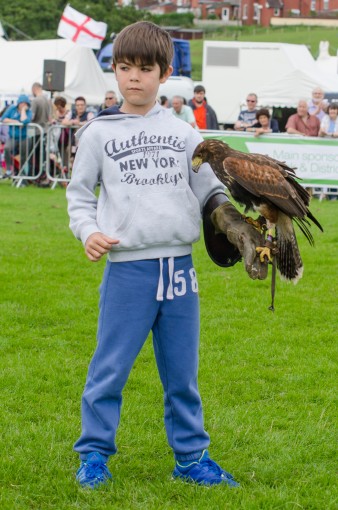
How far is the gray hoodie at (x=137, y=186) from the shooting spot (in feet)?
11.3

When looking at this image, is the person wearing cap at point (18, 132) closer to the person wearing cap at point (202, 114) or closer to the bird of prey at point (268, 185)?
the person wearing cap at point (202, 114)

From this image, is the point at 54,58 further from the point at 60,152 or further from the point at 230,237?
the point at 230,237

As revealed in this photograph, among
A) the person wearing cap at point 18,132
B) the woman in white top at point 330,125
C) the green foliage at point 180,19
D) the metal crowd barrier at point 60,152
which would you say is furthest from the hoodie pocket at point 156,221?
the green foliage at point 180,19

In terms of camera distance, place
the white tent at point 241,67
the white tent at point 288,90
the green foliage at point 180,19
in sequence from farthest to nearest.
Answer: the green foliage at point 180,19 → the white tent at point 241,67 → the white tent at point 288,90

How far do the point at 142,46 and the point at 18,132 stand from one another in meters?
14.2

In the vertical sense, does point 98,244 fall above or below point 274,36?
below

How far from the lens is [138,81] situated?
3.40 meters

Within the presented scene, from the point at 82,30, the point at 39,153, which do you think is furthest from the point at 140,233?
the point at 82,30

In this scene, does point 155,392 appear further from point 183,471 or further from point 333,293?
point 333,293

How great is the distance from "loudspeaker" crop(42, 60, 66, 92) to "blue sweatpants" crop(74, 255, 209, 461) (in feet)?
52.6

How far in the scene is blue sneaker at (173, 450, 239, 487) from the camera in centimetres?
367

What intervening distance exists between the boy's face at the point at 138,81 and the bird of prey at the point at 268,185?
292mm

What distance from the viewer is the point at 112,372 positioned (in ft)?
11.6

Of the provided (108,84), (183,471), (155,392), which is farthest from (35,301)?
(108,84)
